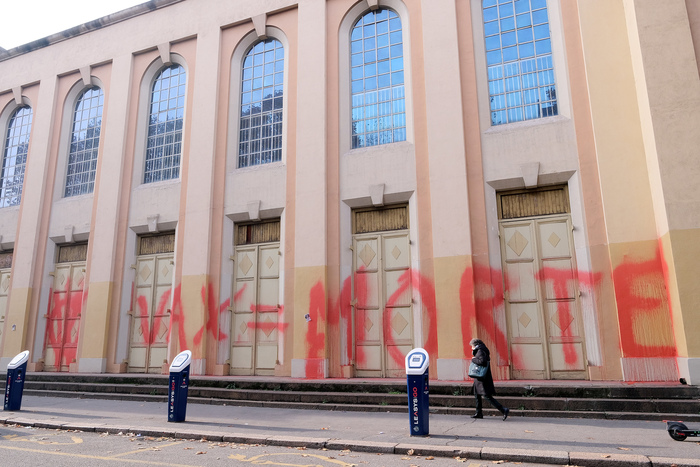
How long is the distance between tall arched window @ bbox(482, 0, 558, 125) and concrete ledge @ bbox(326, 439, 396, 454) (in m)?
8.02

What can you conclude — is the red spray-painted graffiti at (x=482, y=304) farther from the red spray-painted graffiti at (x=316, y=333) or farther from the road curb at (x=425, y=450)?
the road curb at (x=425, y=450)

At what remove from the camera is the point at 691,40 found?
948 cm

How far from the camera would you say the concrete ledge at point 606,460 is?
5215 millimetres

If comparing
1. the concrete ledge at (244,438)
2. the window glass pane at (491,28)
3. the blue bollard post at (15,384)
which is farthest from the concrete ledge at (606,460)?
the blue bollard post at (15,384)

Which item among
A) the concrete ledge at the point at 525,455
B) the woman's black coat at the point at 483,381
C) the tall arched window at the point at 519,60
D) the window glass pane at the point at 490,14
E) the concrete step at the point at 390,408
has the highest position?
the window glass pane at the point at 490,14

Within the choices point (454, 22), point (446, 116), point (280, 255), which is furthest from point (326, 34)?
point (280, 255)

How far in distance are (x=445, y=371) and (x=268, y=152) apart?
24.3ft

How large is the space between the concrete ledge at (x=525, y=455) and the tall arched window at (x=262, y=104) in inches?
383

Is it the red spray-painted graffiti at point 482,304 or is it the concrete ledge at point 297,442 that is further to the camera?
the red spray-painted graffiti at point 482,304

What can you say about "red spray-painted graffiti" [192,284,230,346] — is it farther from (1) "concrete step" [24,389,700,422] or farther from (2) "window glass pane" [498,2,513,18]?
(2) "window glass pane" [498,2,513,18]

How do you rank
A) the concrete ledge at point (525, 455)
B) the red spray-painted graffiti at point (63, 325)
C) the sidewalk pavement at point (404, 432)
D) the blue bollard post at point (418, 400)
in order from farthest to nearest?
the red spray-painted graffiti at point (63, 325) < the blue bollard post at point (418, 400) < the sidewalk pavement at point (404, 432) < the concrete ledge at point (525, 455)

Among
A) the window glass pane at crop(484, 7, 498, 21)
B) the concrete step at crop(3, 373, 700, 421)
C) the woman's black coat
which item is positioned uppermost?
the window glass pane at crop(484, 7, 498, 21)

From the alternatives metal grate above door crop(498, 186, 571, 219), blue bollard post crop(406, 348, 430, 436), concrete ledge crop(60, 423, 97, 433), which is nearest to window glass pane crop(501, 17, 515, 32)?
metal grate above door crop(498, 186, 571, 219)

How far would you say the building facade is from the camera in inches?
384
